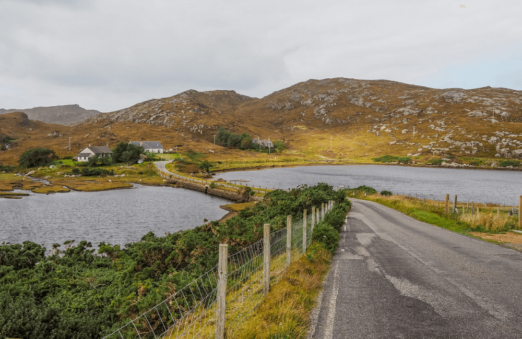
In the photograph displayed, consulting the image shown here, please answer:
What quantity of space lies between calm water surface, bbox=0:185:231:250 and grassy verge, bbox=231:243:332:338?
2644cm

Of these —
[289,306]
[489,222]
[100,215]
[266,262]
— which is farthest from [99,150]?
[289,306]

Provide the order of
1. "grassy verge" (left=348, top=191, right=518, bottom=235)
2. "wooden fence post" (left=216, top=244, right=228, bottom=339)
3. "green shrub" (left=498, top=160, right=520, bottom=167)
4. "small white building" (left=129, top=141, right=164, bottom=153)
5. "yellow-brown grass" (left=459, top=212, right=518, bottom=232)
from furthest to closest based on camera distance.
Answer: "small white building" (left=129, top=141, right=164, bottom=153)
"green shrub" (left=498, top=160, right=520, bottom=167)
"grassy verge" (left=348, top=191, right=518, bottom=235)
"yellow-brown grass" (left=459, top=212, right=518, bottom=232)
"wooden fence post" (left=216, top=244, right=228, bottom=339)

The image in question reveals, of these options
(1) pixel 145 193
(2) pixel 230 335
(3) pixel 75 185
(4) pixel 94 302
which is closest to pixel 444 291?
(2) pixel 230 335

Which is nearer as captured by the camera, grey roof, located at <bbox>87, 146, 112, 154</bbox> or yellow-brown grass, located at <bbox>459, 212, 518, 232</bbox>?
yellow-brown grass, located at <bbox>459, 212, 518, 232</bbox>

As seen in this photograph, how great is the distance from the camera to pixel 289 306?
24.1 feet

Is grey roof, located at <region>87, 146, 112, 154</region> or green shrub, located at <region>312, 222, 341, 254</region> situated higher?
grey roof, located at <region>87, 146, 112, 154</region>

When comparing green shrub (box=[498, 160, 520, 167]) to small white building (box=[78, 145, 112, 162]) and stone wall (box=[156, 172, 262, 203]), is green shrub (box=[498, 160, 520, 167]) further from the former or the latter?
small white building (box=[78, 145, 112, 162])

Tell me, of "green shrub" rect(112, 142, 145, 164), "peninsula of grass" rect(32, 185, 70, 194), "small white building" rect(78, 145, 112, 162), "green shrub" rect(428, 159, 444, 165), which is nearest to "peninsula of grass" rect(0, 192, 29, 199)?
"peninsula of grass" rect(32, 185, 70, 194)

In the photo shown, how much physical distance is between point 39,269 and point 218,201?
46133mm

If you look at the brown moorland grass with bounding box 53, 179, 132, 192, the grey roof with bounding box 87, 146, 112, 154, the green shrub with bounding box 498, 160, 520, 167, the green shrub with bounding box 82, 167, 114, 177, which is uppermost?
the green shrub with bounding box 498, 160, 520, 167

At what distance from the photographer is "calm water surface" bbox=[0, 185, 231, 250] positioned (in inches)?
1328

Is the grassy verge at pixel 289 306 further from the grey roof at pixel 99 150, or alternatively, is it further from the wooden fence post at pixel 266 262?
the grey roof at pixel 99 150

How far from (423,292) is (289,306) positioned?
4.61 m

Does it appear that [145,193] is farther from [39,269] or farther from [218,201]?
[39,269]
